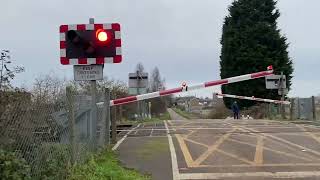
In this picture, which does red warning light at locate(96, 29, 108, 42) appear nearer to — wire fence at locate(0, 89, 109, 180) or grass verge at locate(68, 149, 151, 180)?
wire fence at locate(0, 89, 109, 180)

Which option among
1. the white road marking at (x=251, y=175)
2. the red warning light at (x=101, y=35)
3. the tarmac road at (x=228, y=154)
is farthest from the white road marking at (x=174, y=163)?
the red warning light at (x=101, y=35)

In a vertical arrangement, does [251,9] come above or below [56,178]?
above

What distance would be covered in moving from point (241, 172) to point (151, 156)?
3084mm

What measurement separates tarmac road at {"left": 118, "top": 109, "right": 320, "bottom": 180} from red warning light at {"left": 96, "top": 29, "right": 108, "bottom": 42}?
2709mm

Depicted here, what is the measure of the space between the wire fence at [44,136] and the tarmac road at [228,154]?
80.4 inches

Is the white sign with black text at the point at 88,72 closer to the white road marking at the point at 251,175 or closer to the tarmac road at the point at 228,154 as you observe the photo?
the tarmac road at the point at 228,154

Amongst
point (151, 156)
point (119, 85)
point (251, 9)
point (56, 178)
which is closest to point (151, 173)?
point (151, 156)

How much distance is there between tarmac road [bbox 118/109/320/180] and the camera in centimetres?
1221

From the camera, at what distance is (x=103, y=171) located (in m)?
11.4

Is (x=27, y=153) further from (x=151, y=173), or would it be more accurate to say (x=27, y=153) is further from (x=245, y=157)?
(x=245, y=157)

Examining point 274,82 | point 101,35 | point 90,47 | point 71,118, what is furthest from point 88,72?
point 274,82

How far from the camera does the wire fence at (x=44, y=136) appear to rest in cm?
670

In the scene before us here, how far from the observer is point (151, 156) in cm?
1480

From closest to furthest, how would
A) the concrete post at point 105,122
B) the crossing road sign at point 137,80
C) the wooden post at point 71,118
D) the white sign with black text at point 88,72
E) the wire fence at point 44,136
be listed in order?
the wire fence at point 44,136 < the wooden post at point 71,118 < the white sign with black text at point 88,72 < the concrete post at point 105,122 < the crossing road sign at point 137,80
